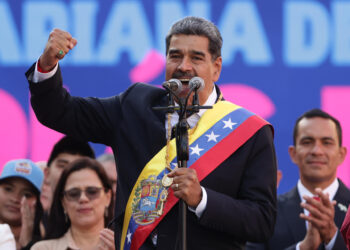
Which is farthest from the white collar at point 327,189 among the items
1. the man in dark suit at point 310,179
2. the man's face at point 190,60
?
the man's face at point 190,60

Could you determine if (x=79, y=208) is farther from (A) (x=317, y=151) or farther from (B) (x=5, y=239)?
(A) (x=317, y=151)

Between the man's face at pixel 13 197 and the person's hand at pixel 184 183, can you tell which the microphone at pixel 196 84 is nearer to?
the person's hand at pixel 184 183

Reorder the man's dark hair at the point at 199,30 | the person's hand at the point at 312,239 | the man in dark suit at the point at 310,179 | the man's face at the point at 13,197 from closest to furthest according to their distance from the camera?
the man's dark hair at the point at 199,30 → the person's hand at the point at 312,239 → the man in dark suit at the point at 310,179 → the man's face at the point at 13,197

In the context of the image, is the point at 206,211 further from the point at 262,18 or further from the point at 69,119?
the point at 262,18

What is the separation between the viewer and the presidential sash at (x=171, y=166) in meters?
3.64

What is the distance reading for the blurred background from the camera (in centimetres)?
744

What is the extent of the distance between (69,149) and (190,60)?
2465 millimetres

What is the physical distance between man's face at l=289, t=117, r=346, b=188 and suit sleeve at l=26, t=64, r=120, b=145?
7.17 feet

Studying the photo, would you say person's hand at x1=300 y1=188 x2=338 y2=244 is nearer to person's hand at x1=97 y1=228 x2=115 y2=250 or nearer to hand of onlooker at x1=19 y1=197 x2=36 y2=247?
person's hand at x1=97 y1=228 x2=115 y2=250

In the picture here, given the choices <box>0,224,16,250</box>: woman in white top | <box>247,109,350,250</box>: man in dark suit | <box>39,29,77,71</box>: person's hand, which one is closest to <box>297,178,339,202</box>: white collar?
<box>247,109,350,250</box>: man in dark suit

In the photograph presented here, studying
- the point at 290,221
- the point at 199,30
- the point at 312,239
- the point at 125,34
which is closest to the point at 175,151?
A: the point at 199,30

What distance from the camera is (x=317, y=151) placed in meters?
5.61

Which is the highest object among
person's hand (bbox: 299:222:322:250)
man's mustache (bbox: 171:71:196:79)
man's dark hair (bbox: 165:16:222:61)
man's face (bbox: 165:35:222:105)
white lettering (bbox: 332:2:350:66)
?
white lettering (bbox: 332:2:350:66)

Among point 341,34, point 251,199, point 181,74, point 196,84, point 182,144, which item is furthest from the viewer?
point 341,34
